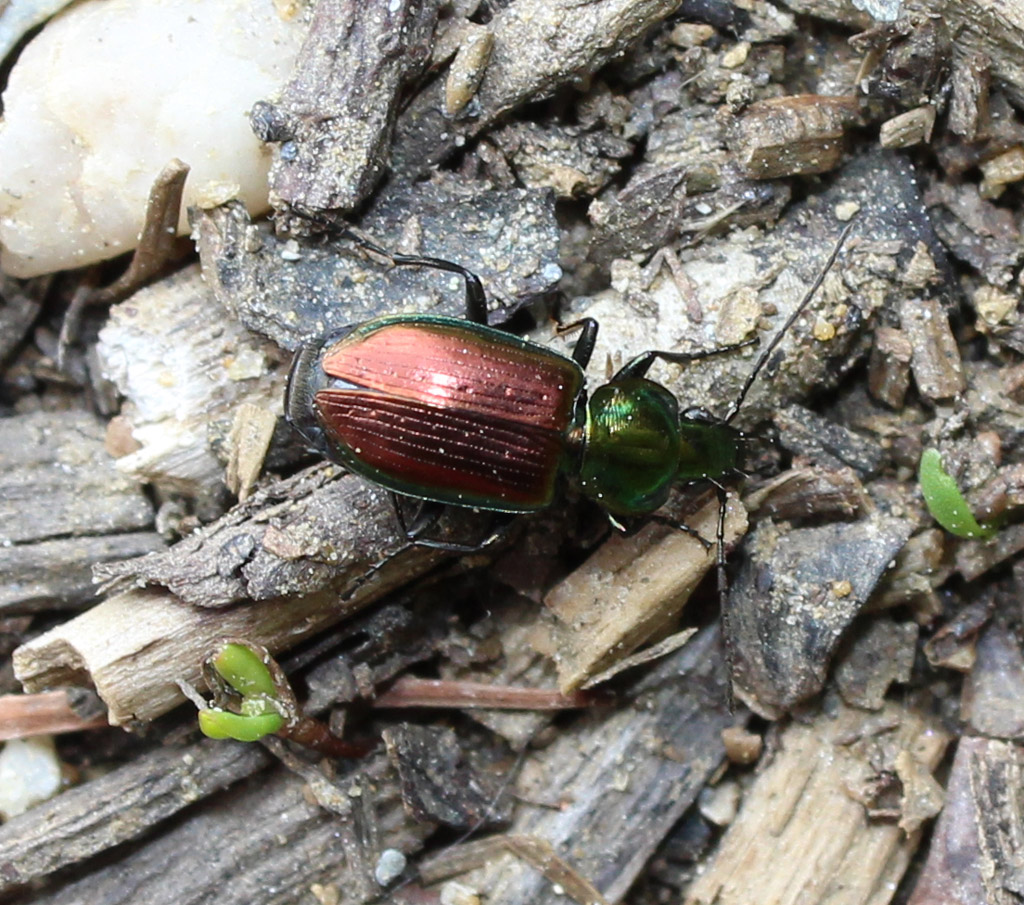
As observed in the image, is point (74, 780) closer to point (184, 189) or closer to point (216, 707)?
point (216, 707)

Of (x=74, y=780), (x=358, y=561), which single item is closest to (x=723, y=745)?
(x=358, y=561)

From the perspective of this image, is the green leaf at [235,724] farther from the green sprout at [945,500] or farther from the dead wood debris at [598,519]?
the green sprout at [945,500]

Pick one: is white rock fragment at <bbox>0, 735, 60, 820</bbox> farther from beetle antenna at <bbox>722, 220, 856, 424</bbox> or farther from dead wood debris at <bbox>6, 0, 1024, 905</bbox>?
beetle antenna at <bbox>722, 220, 856, 424</bbox>

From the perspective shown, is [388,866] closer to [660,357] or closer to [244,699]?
[244,699]

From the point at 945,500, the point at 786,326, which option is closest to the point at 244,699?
the point at 786,326

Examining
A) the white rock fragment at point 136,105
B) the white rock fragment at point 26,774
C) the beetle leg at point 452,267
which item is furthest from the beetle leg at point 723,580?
the white rock fragment at point 26,774

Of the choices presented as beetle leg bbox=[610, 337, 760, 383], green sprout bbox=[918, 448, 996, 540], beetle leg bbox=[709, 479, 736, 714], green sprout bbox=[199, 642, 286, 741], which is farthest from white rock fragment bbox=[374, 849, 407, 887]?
green sprout bbox=[918, 448, 996, 540]
